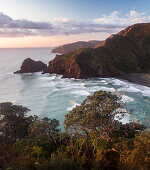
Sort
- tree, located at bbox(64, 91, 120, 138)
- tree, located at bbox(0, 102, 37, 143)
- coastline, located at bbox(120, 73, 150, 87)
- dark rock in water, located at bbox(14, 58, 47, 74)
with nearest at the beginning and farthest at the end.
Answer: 1. tree, located at bbox(64, 91, 120, 138)
2. tree, located at bbox(0, 102, 37, 143)
3. coastline, located at bbox(120, 73, 150, 87)
4. dark rock in water, located at bbox(14, 58, 47, 74)

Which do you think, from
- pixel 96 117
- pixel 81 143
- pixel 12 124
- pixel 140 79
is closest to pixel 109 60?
pixel 140 79

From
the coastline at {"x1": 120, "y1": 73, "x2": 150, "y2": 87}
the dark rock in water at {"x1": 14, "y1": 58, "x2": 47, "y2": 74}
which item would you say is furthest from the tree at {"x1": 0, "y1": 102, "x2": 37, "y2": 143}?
the dark rock in water at {"x1": 14, "y1": 58, "x2": 47, "y2": 74}

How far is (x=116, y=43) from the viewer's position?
88.9 metres

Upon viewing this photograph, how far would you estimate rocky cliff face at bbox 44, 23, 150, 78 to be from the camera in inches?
2709

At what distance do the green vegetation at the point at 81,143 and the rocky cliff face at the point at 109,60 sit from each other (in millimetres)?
50200

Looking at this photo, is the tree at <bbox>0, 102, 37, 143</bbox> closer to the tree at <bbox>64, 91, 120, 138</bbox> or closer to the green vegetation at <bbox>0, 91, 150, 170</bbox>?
the green vegetation at <bbox>0, 91, 150, 170</bbox>

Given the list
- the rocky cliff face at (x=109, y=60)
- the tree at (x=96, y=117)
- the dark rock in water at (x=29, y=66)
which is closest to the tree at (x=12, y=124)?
the tree at (x=96, y=117)

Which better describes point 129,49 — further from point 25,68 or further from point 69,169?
point 69,169

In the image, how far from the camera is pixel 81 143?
37.3 feet

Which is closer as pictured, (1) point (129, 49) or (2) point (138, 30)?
(1) point (129, 49)

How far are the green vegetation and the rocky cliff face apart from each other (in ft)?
165

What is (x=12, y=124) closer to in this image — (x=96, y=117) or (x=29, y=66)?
(x=96, y=117)

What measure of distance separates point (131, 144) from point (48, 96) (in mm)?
33021

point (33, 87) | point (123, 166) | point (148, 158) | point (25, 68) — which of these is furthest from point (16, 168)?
point (25, 68)
